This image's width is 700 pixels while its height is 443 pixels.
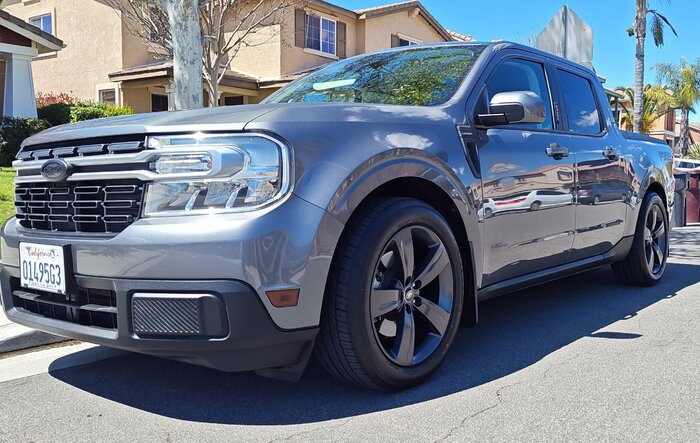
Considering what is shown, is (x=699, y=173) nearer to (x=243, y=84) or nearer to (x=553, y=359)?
(x=553, y=359)

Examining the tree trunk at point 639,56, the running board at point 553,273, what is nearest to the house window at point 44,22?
the tree trunk at point 639,56

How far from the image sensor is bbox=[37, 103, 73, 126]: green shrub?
17066 mm

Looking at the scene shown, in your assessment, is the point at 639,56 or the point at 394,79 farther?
the point at 639,56

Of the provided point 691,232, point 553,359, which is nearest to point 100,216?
point 553,359

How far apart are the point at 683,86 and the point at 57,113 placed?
117 ft

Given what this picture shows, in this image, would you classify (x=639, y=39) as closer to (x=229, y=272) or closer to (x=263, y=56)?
(x=263, y=56)

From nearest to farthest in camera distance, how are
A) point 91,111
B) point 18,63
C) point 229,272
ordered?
point 229,272 → point 91,111 → point 18,63

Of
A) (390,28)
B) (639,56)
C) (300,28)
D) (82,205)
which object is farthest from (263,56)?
(82,205)

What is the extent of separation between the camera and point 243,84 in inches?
755

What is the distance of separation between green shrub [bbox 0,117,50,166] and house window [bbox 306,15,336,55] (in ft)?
29.1

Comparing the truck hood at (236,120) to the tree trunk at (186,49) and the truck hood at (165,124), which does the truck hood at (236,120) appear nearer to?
the truck hood at (165,124)

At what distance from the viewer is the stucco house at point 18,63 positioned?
16609 millimetres

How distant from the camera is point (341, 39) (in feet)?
70.6

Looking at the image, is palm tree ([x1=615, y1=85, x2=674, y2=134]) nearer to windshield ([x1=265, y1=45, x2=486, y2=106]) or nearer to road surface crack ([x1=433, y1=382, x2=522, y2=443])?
windshield ([x1=265, y1=45, x2=486, y2=106])
